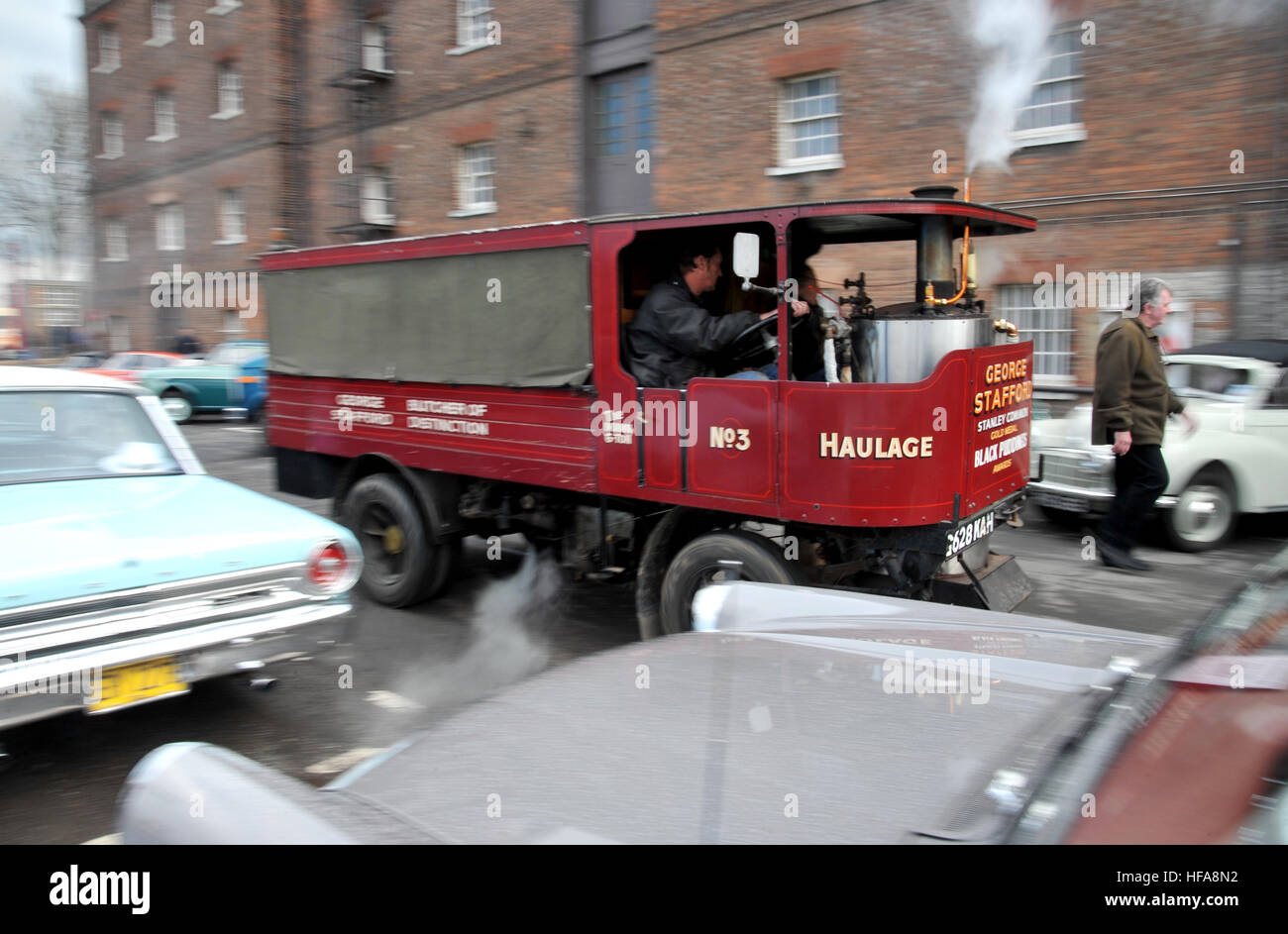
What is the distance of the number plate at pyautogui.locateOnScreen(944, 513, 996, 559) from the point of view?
460cm

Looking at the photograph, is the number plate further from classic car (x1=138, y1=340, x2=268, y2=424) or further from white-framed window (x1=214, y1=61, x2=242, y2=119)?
white-framed window (x1=214, y1=61, x2=242, y2=119)

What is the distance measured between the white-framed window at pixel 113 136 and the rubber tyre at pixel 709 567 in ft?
107

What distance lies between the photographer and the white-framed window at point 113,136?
30703mm

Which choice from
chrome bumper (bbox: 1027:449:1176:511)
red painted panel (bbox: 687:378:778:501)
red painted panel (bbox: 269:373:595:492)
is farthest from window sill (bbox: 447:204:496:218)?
red painted panel (bbox: 687:378:778:501)

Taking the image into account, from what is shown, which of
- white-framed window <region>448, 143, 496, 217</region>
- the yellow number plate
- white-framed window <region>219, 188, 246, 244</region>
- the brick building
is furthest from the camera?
white-framed window <region>219, 188, 246, 244</region>

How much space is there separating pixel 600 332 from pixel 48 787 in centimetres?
334

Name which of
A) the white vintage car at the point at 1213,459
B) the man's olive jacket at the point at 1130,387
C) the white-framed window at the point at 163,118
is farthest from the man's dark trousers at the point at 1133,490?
the white-framed window at the point at 163,118

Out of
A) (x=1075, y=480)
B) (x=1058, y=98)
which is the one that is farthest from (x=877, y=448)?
(x=1058, y=98)

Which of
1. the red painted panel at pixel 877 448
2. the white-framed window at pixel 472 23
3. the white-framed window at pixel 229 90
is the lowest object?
the red painted panel at pixel 877 448

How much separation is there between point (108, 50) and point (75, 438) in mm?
32856

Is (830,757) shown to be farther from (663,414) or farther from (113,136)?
(113,136)

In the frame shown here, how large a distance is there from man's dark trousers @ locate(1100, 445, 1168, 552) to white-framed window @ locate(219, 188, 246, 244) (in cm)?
2447

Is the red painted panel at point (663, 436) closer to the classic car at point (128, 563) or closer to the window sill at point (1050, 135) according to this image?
the classic car at point (128, 563)
